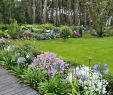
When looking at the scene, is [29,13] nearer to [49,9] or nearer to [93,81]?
[49,9]

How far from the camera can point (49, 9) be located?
6531cm

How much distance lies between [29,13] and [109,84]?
5280cm

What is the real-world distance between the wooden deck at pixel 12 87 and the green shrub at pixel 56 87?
0.28 m

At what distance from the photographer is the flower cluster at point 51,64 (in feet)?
24.8

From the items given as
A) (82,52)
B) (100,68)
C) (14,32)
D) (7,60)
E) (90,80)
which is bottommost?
(82,52)

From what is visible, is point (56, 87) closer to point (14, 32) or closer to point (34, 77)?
point (34, 77)

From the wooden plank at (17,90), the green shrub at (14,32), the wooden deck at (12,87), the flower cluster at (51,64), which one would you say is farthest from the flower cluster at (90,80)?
the green shrub at (14,32)

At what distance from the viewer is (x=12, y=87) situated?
765 cm

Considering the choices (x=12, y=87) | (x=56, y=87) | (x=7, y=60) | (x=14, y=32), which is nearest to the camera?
(x=56, y=87)

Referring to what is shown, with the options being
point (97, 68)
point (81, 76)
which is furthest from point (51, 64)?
point (97, 68)

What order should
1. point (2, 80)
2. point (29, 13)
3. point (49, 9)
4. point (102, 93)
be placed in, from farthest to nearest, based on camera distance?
point (49, 9) → point (29, 13) → point (2, 80) → point (102, 93)

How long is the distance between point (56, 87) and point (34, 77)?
3.64 ft

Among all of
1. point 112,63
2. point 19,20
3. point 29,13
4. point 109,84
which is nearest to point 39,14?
point 29,13

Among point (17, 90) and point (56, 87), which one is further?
point (17, 90)
